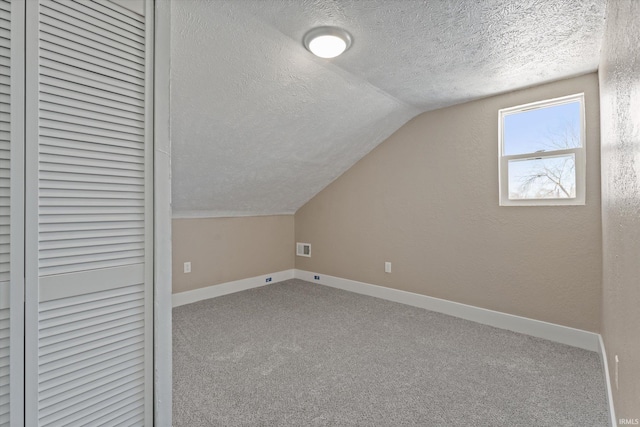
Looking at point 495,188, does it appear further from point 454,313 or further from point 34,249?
point 34,249

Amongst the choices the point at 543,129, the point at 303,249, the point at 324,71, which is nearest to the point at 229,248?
the point at 303,249

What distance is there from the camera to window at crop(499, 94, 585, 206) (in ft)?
8.20

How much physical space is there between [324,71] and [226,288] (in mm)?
2781

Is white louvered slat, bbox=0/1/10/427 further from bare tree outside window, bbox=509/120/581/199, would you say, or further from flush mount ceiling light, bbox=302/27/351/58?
bare tree outside window, bbox=509/120/581/199

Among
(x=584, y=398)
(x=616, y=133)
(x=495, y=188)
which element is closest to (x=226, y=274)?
(x=495, y=188)

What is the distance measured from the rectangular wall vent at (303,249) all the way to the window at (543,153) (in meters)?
2.55

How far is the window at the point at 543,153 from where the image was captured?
98.3 inches

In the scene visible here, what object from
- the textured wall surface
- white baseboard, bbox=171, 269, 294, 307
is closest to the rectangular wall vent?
white baseboard, bbox=171, 269, 294, 307

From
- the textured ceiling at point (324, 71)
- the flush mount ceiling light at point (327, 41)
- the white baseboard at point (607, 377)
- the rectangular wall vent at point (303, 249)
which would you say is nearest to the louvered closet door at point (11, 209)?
the textured ceiling at point (324, 71)

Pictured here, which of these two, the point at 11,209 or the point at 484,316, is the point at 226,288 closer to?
the point at 484,316

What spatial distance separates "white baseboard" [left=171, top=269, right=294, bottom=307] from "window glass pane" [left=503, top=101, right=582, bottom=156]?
3.16 metres

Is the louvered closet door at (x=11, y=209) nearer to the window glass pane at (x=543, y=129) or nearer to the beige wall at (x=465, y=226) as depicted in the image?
the beige wall at (x=465, y=226)

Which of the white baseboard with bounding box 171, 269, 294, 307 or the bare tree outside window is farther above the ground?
the bare tree outside window

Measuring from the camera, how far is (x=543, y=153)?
267 cm
